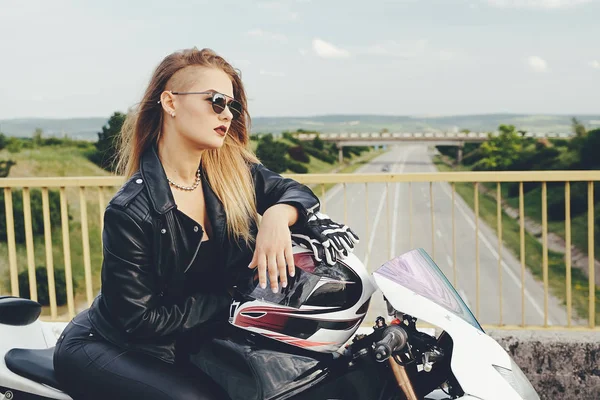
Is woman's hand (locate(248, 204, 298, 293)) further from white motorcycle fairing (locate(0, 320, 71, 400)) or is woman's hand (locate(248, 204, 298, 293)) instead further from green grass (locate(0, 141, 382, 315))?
green grass (locate(0, 141, 382, 315))

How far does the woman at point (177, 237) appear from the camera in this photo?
6.48 feet

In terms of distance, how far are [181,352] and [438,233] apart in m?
48.9

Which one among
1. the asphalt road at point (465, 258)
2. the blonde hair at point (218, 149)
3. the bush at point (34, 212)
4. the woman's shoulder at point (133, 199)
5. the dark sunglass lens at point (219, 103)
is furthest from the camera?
the bush at point (34, 212)

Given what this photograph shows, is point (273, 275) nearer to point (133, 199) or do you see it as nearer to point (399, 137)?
point (133, 199)

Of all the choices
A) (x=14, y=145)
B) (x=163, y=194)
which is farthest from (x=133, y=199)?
(x=14, y=145)

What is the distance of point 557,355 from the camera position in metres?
4.33

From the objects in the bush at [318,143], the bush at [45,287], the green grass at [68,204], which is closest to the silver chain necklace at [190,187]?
the bush at [45,287]

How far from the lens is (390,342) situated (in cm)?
180

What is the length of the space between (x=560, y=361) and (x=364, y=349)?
2.90 meters

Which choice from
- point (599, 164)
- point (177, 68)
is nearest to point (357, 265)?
point (177, 68)

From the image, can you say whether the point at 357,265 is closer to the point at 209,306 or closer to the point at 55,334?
the point at 209,306

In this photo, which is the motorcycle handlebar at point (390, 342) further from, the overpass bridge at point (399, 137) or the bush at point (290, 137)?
the overpass bridge at point (399, 137)

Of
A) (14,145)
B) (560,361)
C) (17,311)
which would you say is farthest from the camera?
(14,145)

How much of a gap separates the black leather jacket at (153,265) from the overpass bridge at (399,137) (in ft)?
280
